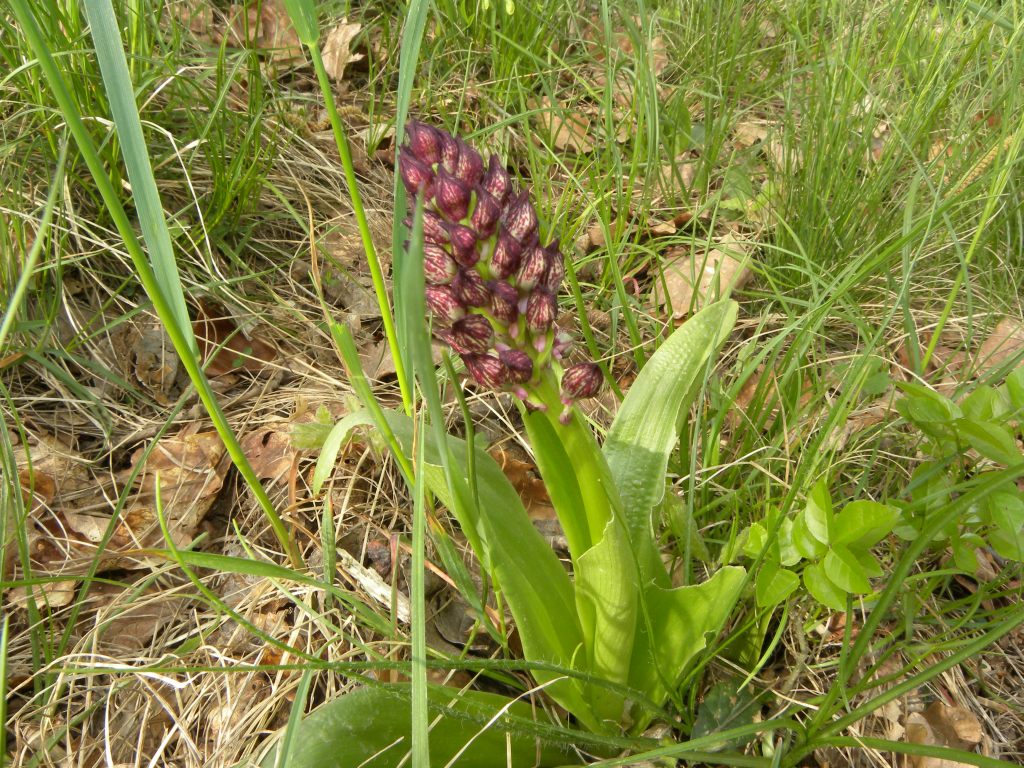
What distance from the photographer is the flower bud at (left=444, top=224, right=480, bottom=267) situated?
40.4 inches

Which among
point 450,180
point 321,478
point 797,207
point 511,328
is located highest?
point 450,180

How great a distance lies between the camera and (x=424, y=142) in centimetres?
105

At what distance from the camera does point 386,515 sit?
1813 millimetres

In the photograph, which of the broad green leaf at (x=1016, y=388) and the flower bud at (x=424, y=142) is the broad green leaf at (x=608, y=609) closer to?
the flower bud at (x=424, y=142)

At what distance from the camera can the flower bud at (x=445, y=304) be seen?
3.49ft

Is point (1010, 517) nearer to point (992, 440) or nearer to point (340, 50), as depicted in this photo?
point (992, 440)

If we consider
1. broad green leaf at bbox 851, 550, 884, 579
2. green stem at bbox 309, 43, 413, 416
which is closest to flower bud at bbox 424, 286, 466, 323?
green stem at bbox 309, 43, 413, 416

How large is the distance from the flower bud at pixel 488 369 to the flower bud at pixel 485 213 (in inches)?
6.2

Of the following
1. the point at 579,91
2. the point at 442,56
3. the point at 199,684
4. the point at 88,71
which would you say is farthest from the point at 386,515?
the point at 579,91

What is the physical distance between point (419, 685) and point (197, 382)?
1.86 feet

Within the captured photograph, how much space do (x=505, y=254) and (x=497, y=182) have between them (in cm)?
10

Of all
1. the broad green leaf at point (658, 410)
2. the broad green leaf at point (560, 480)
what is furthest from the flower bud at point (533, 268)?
the broad green leaf at point (658, 410)

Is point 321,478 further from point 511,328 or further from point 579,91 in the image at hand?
point 579,91

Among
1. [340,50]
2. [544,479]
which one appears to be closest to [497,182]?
[544,479]
